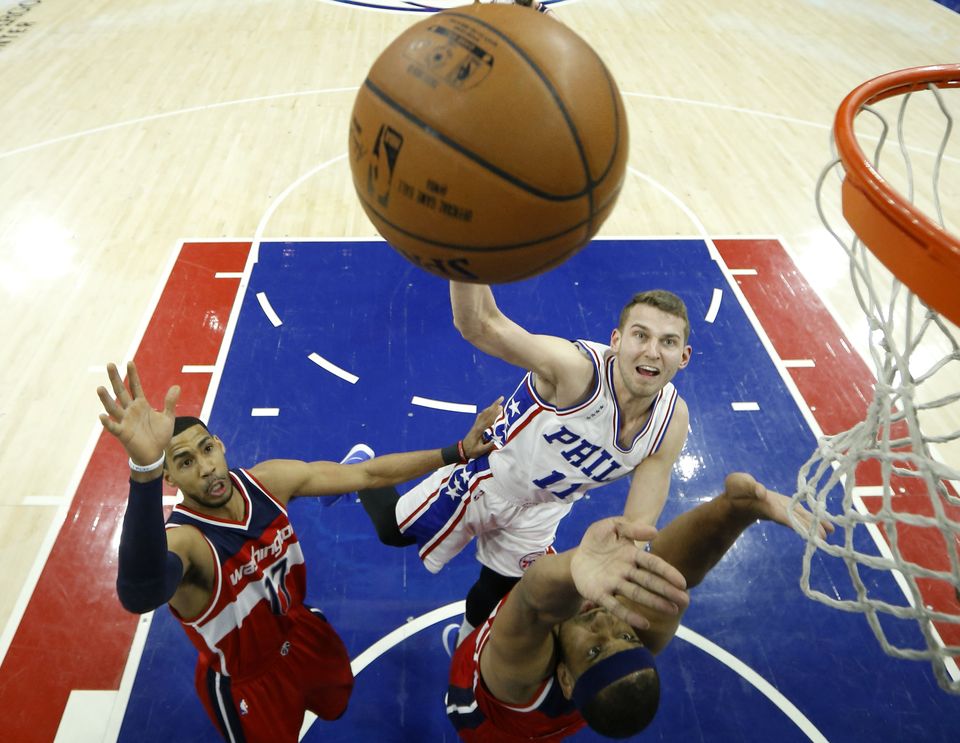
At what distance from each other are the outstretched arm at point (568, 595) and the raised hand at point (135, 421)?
1131mm

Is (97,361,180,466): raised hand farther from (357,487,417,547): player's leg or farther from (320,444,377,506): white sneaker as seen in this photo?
(320,444,377,506): white sneaker

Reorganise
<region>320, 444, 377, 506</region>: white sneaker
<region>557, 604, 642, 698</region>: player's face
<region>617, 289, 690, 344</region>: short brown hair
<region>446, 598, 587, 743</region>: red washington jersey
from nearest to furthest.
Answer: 1. <region>557, 604, 642, 698</region>: player's face
2. <region>446, 598, 587, 743</region>: red washington jersey
3. <region>617, 289, 690, 344</region>: short brown hair
4. <region>320, 444, 377, 506</region>: white sneaker

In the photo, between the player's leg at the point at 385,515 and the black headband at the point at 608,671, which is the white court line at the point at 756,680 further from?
the black headband at the point at 608,671

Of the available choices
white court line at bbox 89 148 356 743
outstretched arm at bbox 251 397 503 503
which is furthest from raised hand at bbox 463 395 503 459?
white court line at bbox 89 148 356 743

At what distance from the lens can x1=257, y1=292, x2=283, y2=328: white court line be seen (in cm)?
532

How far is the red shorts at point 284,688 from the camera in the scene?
269 cm

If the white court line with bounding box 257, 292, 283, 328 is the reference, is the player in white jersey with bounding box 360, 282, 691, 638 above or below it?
above

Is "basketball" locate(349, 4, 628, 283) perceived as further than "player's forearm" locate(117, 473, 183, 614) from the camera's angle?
No

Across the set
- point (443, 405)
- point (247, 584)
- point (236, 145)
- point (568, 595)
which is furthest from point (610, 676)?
point (236, 145)

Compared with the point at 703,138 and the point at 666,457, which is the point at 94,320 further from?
the point at 703,138

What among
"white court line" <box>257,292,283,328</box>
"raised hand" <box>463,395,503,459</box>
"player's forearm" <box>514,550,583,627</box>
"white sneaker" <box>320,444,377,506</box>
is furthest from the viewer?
"white court line" <box>257,292,283,328</box>

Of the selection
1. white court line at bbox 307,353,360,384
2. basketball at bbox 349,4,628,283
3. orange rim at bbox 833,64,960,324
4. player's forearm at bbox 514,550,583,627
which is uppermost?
basketball at bbox 349,4,628,283

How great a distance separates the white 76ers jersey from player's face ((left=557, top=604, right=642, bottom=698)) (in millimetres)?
679

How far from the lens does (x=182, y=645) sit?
3.49 m
